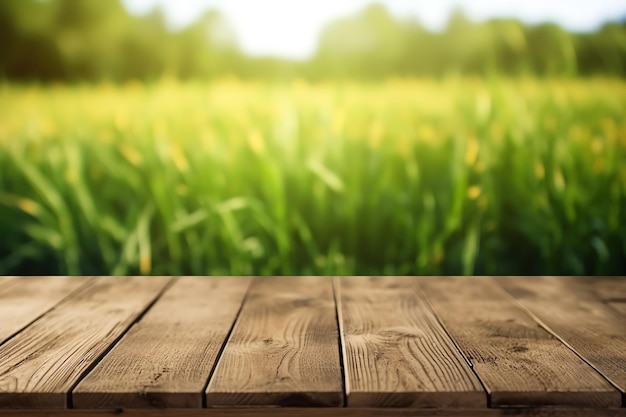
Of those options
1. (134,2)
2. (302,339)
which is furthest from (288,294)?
(134,2)

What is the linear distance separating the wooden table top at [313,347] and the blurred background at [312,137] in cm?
28

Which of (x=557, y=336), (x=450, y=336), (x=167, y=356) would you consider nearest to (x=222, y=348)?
(x=167, y=356)

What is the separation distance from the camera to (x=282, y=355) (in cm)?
112

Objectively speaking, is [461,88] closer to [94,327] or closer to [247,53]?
[247,53]

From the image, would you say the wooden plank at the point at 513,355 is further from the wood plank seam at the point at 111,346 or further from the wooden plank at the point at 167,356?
the wood plank seam at the point at 111,346

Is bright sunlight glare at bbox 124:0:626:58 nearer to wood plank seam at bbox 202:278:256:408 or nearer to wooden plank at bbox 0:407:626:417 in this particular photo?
wood plank seam at bbox 202:278:256:408

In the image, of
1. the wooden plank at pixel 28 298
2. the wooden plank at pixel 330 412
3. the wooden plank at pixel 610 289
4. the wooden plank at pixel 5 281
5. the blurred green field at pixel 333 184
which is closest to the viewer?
the wooden plank at pixel 330 412

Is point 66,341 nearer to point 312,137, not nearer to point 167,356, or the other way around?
point 167,356

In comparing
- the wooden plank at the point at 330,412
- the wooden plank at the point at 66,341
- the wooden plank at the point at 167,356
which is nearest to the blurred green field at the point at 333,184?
the wooden plank at the point at 66,341

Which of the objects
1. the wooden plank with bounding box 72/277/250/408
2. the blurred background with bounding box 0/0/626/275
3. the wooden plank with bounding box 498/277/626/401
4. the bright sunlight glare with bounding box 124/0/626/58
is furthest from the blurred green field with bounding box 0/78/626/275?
the wooden plank with bounding box 72/277/250/408

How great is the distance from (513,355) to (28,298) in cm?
109

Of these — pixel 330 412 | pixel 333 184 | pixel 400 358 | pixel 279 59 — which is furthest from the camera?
pixel 279 59

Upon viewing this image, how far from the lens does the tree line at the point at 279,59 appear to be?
2.13 m

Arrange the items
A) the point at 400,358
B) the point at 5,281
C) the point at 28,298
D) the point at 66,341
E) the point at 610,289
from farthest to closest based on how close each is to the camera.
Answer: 1. the point at 5,281
2. the point at 610,289
3. the point at 28,298
4. the point at 66,341
5. the point at 400,358
